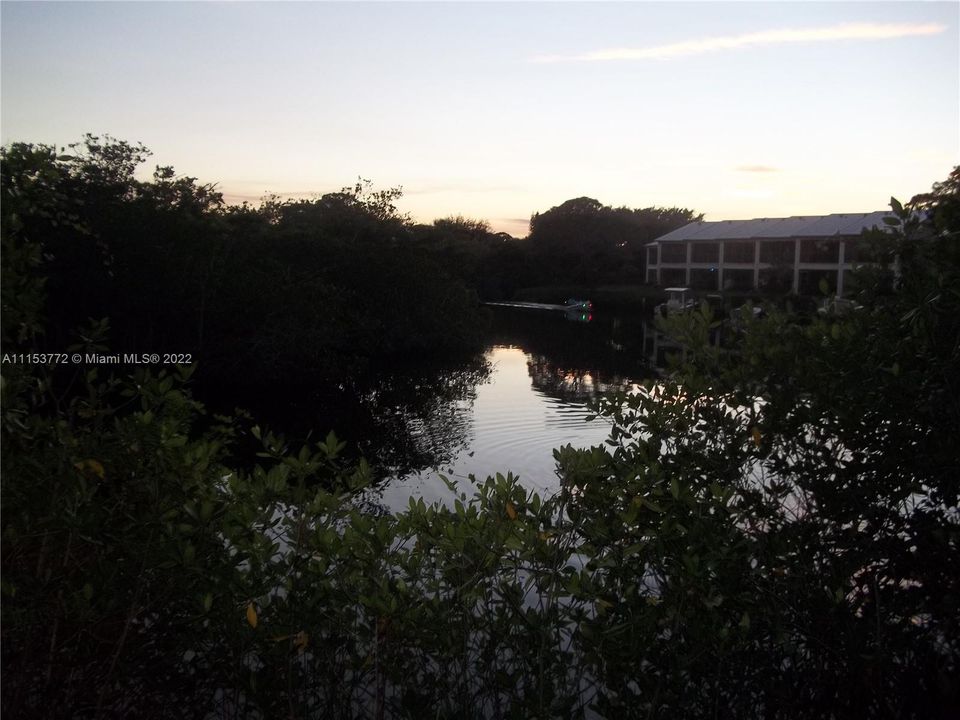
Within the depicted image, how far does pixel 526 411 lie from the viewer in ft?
65.4

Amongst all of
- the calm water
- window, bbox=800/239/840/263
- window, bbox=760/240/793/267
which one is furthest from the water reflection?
window, bbox=760/240/793/267

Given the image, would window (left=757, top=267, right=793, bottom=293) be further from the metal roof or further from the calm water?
the calm water

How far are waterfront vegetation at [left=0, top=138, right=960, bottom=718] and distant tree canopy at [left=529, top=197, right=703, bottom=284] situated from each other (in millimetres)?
64698

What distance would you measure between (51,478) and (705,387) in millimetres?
2715

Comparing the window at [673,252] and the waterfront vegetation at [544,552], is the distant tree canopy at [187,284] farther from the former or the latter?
the window at [673,252]

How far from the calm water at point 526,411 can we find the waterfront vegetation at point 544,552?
0.84 meters

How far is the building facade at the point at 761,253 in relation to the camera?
1927 inches

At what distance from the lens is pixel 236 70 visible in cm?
1009

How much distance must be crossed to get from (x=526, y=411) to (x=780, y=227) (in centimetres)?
3927

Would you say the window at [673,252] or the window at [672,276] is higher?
the window at [673,252]

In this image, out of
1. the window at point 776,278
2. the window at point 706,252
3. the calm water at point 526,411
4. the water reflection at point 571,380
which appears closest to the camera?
the calm water at point 526,411

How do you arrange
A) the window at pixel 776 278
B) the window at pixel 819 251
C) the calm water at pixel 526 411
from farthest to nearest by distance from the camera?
the window at pixel 776 278, the window at pixel 819 251, the calm water at pixel 526 411

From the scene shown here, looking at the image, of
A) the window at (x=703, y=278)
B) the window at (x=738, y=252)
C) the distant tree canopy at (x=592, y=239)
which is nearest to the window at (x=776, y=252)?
the window at (x=738, y=252)

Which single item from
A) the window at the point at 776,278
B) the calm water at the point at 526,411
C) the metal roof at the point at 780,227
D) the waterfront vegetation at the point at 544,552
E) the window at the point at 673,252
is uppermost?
the metal roof at the point at 780,227
